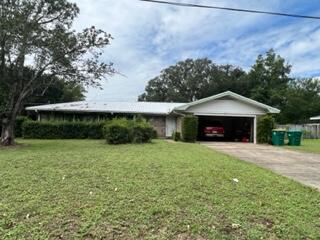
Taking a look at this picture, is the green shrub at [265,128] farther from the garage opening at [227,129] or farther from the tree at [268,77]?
the tree at [268,77]

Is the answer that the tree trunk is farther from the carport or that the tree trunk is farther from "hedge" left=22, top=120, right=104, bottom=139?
the carport

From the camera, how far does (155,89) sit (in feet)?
203

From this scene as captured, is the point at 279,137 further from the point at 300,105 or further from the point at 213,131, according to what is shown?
the point at 300,105

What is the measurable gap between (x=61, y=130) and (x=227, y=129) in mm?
13896

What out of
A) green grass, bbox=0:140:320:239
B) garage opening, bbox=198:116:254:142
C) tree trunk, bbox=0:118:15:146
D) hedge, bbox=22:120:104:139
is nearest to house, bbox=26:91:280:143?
garage opening, bbox=198:116:254:142

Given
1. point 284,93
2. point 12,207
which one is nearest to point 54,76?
point 12,207

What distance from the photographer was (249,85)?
5519cm

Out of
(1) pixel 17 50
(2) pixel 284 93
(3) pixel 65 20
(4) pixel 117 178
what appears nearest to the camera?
(4) pixel 117 178

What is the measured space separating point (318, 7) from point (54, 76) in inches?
555

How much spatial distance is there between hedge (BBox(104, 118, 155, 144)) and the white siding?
17.5 ft

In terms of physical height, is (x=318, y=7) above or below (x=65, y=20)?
below

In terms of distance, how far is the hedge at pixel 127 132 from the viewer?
65.8 ft

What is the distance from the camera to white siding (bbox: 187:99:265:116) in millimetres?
A: 25750

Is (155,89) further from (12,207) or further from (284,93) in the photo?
(12,207)
